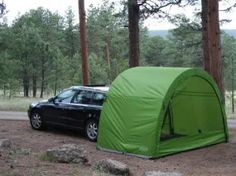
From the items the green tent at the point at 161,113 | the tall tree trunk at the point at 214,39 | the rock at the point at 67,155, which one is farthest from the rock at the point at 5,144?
the tall tree trunk at the point at 214,39

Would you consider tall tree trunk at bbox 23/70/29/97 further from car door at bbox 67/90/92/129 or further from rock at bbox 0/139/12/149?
rock at bbox 0/139/12/149

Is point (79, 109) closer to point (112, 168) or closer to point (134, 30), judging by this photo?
point (134, 30)

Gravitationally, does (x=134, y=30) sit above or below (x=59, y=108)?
above

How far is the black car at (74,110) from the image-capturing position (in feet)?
44.3

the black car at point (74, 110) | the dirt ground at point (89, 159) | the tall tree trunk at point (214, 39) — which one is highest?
the tall tree trunk at point (214, 39)

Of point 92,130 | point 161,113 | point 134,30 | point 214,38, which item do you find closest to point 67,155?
point 161,113

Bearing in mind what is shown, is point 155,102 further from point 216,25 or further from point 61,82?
point 61,82

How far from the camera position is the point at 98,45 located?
6512 centimetres

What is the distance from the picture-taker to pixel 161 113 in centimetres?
1116

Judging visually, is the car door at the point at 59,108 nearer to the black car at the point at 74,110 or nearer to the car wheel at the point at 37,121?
the black car at the point at 74,110

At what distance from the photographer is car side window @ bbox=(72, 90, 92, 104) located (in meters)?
13.8

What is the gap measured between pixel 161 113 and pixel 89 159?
2.04 m

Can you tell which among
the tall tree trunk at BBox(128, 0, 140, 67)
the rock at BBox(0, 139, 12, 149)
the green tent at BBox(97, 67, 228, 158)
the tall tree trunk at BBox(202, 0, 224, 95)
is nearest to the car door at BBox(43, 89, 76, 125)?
the green tent at BBox(97, 67, 228, 158)

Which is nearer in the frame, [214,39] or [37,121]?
[214,39]
